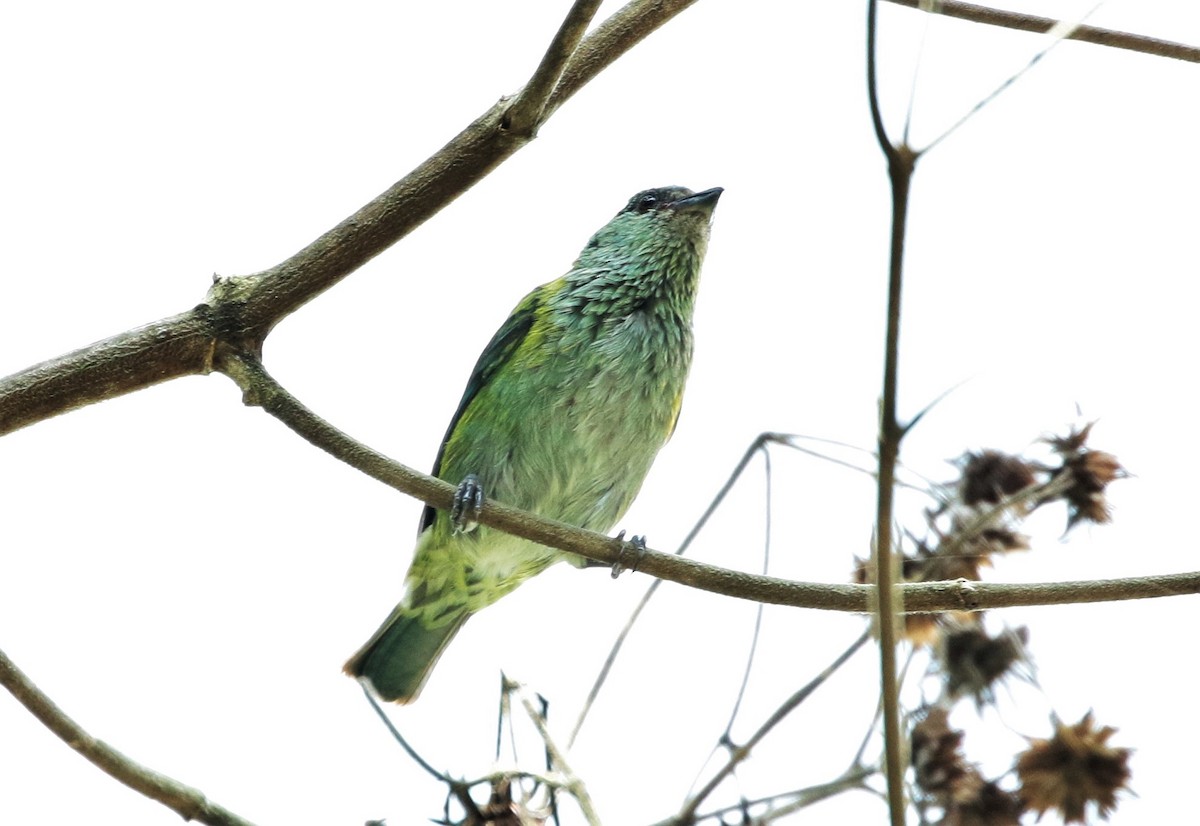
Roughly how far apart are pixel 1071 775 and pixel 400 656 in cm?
343

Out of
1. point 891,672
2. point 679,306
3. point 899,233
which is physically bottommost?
point 891,672

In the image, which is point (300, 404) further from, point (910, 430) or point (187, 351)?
point (910, 430)

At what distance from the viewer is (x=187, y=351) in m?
3.13

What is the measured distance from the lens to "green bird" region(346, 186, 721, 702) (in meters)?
5.26

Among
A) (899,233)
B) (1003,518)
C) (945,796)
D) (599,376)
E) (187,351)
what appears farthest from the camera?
(599,376)

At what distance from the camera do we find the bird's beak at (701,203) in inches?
229

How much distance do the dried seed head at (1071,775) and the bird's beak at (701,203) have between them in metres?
3.12

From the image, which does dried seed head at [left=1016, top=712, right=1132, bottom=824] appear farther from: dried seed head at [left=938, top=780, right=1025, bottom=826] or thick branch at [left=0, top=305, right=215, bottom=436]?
thick branch at [left=0, top=305, right=215, bottom=436]

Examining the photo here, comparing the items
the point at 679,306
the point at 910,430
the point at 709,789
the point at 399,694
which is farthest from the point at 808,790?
the point at 399,694

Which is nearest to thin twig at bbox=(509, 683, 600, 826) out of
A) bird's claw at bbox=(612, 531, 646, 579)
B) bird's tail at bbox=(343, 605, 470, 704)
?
bird's claw at bbox=(612, 531, 646, 579)

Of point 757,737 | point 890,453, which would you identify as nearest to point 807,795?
point 757,737

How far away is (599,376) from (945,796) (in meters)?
2.40

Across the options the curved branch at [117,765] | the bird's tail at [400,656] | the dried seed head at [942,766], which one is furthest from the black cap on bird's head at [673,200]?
the curved branch at [117,765]

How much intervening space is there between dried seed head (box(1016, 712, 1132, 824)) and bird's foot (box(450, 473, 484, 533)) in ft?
5.34
